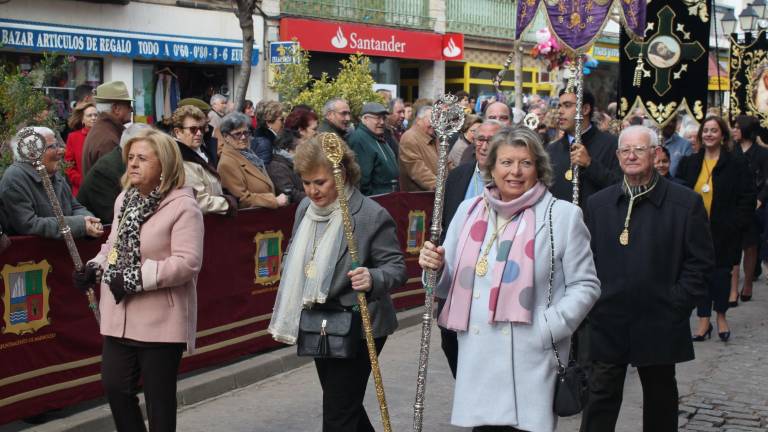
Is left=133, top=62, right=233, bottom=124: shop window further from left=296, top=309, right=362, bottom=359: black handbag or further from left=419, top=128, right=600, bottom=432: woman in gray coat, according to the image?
left=419, top=128, right=600, bottom=432: woman in gray coat

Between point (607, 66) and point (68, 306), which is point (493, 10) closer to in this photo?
point (607, 66)

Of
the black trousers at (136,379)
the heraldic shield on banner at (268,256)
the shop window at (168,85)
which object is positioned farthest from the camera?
the shop window at (168,85)

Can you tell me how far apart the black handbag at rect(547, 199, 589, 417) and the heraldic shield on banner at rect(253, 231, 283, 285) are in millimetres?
4491

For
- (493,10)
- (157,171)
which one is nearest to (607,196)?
(157,171)

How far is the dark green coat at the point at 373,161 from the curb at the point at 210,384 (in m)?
2.35

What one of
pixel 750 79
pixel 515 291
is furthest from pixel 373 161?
pixel 750 79

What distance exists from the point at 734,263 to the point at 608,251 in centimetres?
514

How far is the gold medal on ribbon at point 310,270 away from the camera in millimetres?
5199

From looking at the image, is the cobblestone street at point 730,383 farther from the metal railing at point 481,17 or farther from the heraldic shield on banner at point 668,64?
the metal railing at point 481,17

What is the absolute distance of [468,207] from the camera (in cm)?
486

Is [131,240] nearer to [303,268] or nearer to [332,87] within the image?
[303,268]

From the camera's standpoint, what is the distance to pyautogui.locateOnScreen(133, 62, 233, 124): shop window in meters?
22.1

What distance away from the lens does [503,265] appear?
4.53 metres

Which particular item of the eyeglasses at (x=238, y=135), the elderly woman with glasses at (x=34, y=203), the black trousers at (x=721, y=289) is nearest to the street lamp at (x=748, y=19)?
the black trousers at (x=721, y=289)
